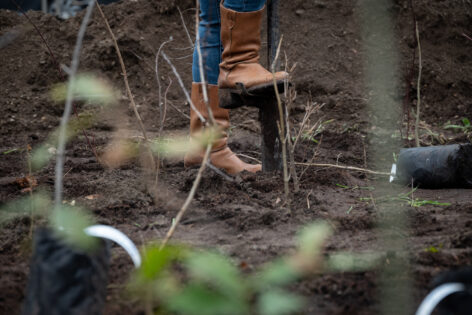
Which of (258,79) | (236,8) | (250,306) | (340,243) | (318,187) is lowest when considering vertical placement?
(318,187)

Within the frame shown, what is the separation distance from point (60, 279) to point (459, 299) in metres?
0.78

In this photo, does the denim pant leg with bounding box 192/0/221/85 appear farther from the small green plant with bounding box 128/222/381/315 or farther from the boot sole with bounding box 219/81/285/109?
the small green plant with bounding box 128/222/381/315

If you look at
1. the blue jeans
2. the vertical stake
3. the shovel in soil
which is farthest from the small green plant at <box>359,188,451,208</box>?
the shovel in soil

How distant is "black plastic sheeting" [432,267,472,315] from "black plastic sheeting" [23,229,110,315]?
0.72 metres

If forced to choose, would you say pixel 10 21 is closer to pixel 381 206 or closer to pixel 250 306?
pixel 381 206

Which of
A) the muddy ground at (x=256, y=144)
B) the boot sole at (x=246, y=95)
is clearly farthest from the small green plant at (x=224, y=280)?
the boot sole at (x=246, y=95)

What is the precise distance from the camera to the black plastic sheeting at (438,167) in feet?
7.20

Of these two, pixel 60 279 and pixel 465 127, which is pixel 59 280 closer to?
pixel 60 279

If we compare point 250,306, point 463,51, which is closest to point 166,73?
point 463,51

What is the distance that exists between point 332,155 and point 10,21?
391 centimetres

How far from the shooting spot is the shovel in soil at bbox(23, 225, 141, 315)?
933 mm

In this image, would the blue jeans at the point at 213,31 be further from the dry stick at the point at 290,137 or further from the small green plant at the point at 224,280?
the small green plant at the point at 224,280

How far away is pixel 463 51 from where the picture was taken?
181 inches

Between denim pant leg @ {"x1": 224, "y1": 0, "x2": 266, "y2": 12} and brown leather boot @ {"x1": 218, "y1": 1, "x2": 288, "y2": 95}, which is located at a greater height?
denim pant leg @ {"x1": 224, "y1": 0, "x2": 266, "y2": 12}
